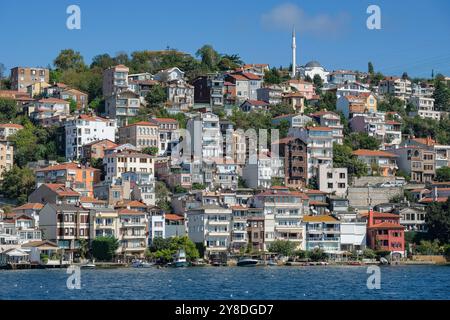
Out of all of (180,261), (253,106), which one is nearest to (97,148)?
(180,261)

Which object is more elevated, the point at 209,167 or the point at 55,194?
the point at 209,167

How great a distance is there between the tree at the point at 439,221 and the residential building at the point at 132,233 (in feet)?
44.2

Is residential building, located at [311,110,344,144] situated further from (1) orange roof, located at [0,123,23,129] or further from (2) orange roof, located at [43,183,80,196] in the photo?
(2) orange roof, located at [43,183,80,196]

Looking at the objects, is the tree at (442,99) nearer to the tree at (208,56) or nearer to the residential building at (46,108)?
the tree at (208,56)

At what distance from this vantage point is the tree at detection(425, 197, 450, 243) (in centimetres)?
4528

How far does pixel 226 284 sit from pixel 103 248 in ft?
43.7

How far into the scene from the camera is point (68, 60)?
221ft

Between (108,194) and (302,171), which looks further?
(302,171)

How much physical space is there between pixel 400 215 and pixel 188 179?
10212mm

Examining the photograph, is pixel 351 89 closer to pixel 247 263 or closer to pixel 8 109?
pixel 8 109

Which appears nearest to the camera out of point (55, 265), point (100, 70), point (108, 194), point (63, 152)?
point (55, 265)

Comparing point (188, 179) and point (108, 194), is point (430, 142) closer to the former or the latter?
point (188, 179)
